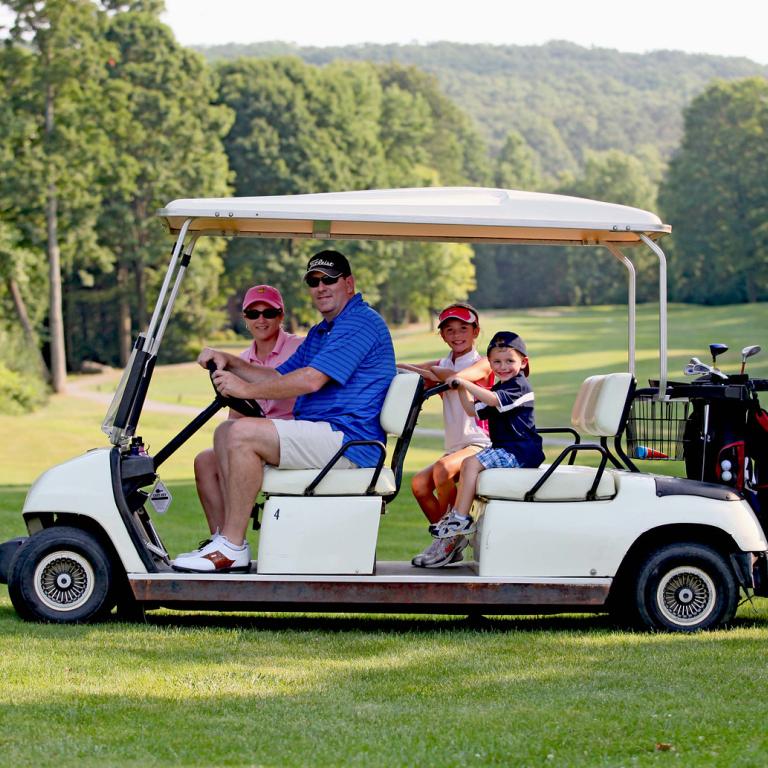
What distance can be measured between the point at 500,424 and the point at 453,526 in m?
0.50

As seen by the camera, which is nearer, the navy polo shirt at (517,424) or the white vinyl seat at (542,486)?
the white vinyl seat at (542,486)

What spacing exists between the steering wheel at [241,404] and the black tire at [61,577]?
→ 2.57 ft

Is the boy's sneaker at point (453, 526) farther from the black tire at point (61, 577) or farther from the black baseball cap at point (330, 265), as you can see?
the black tire at point (61, 577)

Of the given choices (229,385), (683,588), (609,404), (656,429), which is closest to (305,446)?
(229,385)

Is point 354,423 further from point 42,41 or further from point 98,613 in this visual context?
point 42,41

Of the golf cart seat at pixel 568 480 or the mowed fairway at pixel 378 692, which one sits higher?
the golf cart seat at pixel 568 480

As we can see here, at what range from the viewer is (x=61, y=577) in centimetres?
565

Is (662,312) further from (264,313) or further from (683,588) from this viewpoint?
(264,313)

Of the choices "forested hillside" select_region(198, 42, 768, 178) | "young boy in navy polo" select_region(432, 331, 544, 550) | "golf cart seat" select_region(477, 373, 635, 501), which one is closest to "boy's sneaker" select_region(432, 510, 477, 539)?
"young boy in navy polo" select_region(432, 331, 544, 550)

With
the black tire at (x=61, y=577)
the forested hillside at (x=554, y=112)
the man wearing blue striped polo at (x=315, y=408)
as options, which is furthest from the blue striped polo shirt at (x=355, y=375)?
the forested hillside at (x=554, y=112)

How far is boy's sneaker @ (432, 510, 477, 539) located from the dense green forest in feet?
81.6

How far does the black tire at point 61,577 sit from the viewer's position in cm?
560

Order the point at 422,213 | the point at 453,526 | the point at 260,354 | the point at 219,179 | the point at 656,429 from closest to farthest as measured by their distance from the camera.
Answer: the point at 422,213
the point at 453,526
the point at 656,429
the point at 260,354
the point at 219,179

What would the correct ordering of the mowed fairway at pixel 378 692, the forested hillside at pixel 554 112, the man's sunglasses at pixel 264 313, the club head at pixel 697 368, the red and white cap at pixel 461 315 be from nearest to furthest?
the mowed fairway at pixel 378 692 → the club head at pixel 697 368 → the red and white cap at pixel 461 315 → the man's sunglasses at pixel 264 313 → the forested hillside at pixel 554 112
